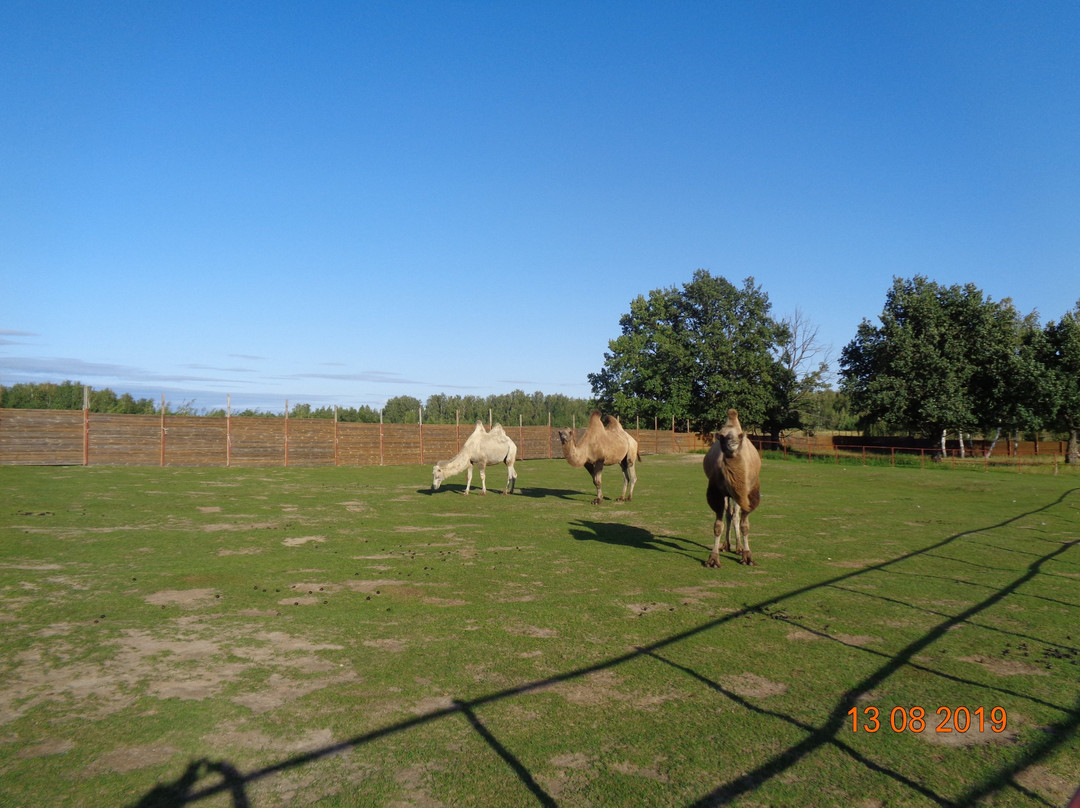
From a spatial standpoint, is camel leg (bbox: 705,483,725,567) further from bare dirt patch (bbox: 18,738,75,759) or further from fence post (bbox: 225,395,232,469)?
fence post (bbox: 225,395,232,469)

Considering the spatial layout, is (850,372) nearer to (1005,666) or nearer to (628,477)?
(628,477)

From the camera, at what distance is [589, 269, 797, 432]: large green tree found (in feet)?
175

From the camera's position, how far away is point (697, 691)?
5051 millimetres

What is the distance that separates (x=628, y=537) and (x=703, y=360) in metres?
45.1

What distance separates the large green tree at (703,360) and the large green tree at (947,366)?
1076cm

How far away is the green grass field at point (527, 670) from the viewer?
3.78m

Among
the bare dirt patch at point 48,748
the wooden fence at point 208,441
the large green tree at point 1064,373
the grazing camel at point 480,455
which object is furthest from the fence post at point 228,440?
the large green tree at point 1064,373

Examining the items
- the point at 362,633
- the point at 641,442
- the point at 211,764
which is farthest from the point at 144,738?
the point at 641,442

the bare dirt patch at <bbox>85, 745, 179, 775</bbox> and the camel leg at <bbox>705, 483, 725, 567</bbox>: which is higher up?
the camel leg at <bbox>705, 483, 725, 567</bbox>
